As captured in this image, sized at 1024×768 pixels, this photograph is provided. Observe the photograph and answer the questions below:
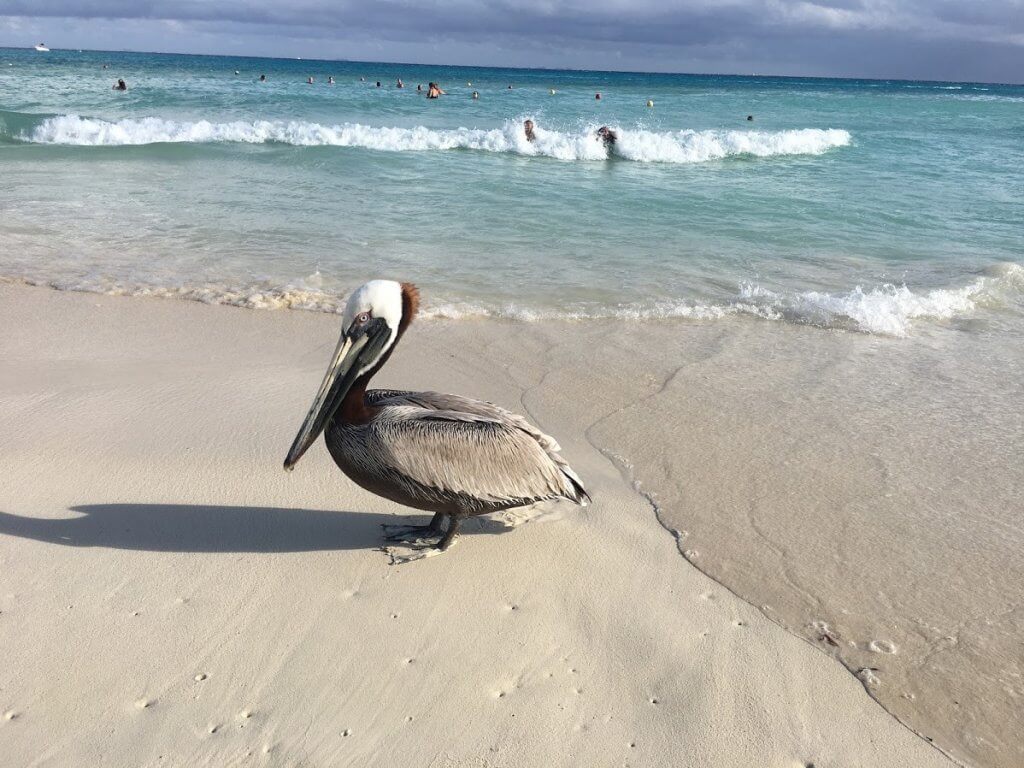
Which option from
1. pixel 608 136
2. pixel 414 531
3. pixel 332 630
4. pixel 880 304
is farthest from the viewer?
pixel 608 136

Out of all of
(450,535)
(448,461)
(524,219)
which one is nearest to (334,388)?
(448,461)

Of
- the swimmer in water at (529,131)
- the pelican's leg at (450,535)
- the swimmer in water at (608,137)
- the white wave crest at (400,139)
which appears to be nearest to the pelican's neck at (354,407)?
the pelican's leg at (450,535)

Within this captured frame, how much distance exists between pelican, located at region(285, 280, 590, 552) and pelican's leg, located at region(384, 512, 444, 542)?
262mm

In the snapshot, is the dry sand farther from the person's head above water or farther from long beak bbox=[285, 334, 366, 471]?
the person's head above water

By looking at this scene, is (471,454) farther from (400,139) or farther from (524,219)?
(400,139)

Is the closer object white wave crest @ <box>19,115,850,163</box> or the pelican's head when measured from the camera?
the pelican's head

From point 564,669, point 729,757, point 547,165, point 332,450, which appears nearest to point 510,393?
point 332,450

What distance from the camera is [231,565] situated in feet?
10.8

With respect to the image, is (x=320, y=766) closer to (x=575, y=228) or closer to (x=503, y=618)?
(x=503, y=618)

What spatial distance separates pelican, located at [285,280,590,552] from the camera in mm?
3166

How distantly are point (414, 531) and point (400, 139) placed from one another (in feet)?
58.3

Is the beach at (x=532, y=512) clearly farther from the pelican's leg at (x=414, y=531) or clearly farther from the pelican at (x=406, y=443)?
the pelican at (x=406, y=443)

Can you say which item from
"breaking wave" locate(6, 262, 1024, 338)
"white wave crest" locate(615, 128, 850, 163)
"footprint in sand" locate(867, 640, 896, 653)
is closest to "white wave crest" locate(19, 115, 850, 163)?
"white wave crest" locate(615, 128, 850, 163)

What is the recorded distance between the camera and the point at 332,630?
2971mm
